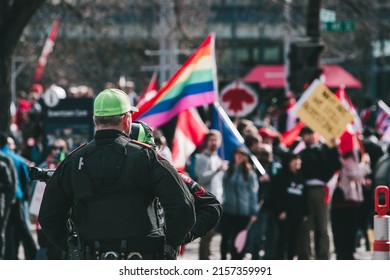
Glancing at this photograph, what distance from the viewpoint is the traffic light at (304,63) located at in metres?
20.3

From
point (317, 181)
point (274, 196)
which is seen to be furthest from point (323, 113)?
point (274, 196)

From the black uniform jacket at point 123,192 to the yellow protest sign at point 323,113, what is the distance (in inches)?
369

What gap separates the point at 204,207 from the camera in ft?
24.6

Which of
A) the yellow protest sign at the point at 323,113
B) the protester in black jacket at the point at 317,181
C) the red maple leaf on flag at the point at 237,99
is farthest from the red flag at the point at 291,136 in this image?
the red maple leaf on flag at the point at 237,99

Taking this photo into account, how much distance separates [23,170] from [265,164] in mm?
3024

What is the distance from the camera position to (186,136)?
16625 millimetres

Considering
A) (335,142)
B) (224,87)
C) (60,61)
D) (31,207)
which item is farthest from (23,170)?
(60,61)

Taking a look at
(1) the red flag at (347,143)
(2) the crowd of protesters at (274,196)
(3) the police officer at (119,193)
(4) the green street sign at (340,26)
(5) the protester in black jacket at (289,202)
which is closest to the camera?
(3) the police officer at (119,193)

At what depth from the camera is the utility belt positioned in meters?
6.89

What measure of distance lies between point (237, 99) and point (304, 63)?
2.93 metres

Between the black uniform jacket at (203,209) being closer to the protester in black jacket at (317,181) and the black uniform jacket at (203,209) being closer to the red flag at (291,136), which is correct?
the protester in black jacket at (317,181)

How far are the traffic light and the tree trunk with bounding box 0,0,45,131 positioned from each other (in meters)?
4.56

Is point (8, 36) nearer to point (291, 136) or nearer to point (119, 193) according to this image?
point (291, 136)
